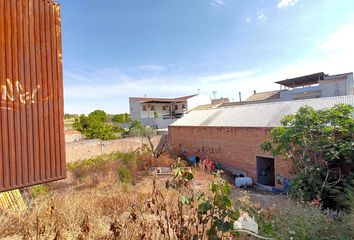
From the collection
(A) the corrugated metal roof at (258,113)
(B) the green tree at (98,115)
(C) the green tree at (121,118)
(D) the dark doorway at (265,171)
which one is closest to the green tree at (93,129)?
(B) the green tree at (98,115)

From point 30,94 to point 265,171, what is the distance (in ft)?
35.8

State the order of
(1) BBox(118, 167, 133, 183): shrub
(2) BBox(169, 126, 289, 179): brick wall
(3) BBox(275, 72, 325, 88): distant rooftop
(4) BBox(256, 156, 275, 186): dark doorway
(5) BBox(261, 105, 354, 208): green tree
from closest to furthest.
→ (5) BBox(261, 105, 354, 208): green tree → (1) BBox(118, 167, 133, 183): shrub → (2) BBox(169, 126, 289, 179): brick wall → (4) BBox(256, 156, 275, 186): dark doorway → (3) BBox(275, 72, 325, 88): distant rooftop

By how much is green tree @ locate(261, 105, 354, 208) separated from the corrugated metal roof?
10.5 ft

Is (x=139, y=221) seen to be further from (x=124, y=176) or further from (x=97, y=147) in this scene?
(x=97, y=147)

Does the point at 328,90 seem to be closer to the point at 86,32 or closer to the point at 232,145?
the point at 232,145

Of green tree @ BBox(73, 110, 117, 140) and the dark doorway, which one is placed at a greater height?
green tree @ BBox(73, 110, 117, 140)

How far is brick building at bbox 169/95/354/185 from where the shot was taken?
10859mm

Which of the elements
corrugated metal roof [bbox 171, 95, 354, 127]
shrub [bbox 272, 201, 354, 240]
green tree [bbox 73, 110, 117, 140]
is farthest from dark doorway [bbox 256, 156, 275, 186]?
green tree [bbox 73, 110, 117, 140]

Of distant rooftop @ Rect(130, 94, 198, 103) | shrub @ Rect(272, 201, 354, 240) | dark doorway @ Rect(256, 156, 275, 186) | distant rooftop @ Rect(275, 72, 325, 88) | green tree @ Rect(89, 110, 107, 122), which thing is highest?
distant rooftop @ Rect(275, 72, 325, 88)

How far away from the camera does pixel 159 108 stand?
35688 millimetres

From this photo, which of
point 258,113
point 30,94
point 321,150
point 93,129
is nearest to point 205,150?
point 258,113

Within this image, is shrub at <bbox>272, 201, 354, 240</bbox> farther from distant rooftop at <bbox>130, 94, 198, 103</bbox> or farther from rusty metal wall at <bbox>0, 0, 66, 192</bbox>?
distant rooftop at <bbox>130, 94, 198, 103</bbox>

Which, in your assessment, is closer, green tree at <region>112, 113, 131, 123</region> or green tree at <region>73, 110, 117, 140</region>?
green tree at <region>73, 110, 117, 140</region>

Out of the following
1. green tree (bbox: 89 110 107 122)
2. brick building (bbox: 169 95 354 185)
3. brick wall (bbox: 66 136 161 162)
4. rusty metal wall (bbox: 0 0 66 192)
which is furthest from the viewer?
green tree (bbox: 89 110 107 122)
